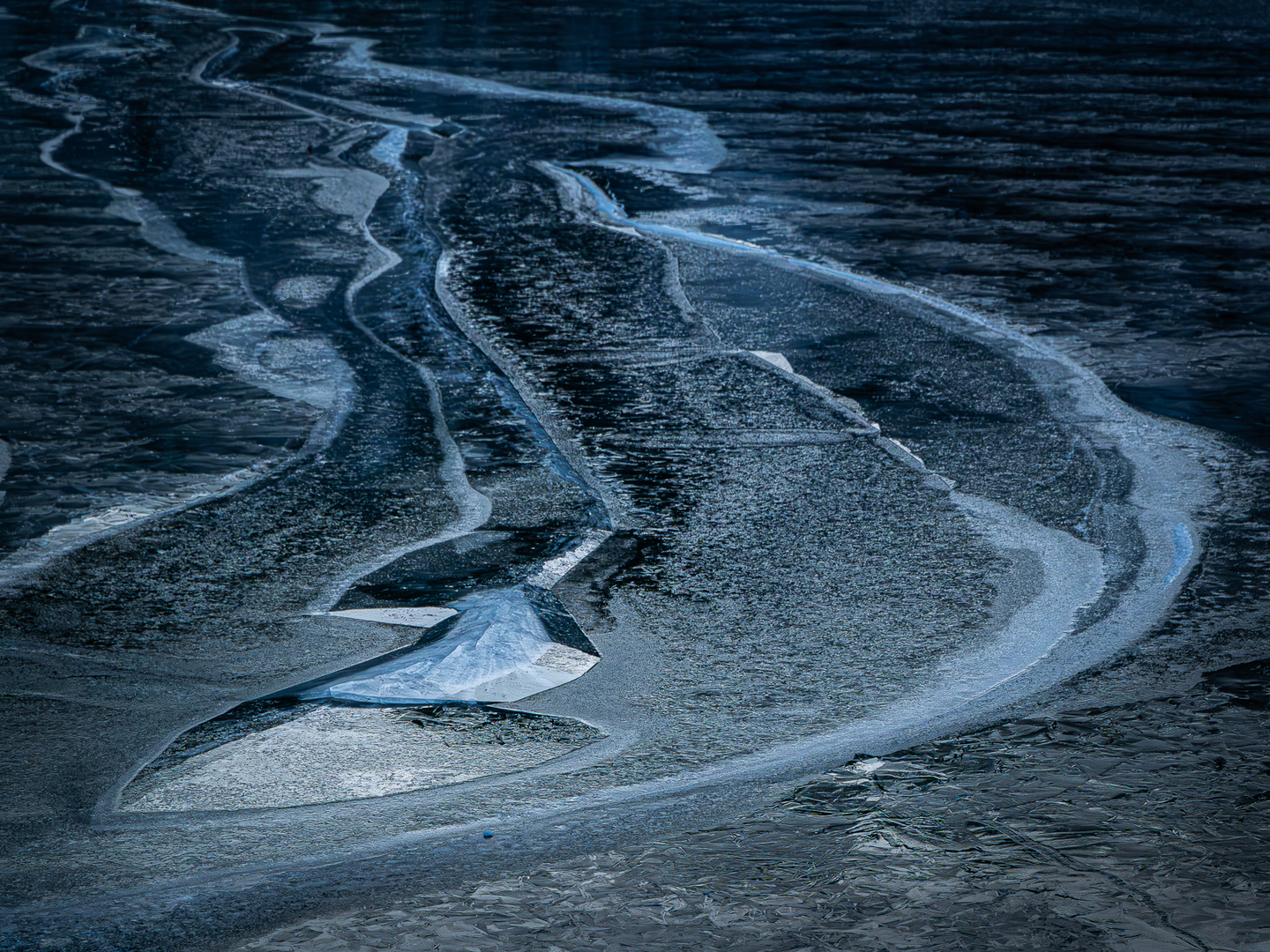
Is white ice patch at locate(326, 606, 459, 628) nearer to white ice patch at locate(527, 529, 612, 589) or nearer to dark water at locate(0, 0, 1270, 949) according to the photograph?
dark water at locate(0, 0, 1270, 949)

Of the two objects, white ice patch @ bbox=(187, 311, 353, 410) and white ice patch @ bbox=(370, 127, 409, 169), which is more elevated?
white ice patch @ bbox=(370, 127, 409, 169)

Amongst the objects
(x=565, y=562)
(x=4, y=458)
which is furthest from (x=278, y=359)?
(x=565, y=562)

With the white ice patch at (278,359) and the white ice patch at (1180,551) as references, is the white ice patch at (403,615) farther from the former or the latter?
the white ice patch at (1180,551)

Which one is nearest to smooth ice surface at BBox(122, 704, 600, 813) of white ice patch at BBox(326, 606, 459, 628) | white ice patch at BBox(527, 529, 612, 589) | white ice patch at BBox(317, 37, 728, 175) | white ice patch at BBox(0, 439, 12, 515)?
white ice patch at BBox(326, 606, 459, 628)

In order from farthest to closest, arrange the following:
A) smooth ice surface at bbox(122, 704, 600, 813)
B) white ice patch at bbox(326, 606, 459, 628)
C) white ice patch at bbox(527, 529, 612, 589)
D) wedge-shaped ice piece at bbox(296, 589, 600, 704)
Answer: white ice patch at bbox(527, 529, 612, 589), white ice patch at bbox(326, 606, 459, 628), wedge-shaped ice piece at bbox(296, 589, 600, 704), smooth ice surface at bbox(122, 704, 600, 813)

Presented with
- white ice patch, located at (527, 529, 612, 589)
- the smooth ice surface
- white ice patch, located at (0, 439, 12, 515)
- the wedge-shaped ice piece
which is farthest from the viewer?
white ice patch, located at (0, 439, 12, 515)

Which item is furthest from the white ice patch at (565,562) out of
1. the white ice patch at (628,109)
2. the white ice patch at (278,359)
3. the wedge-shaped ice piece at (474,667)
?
the white ice patch at (628,109)
